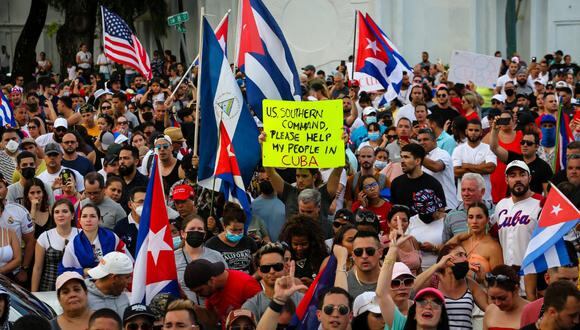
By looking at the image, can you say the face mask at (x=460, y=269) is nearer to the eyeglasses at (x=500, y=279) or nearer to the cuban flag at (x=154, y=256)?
the eyeglasses at (x=500, y=279)

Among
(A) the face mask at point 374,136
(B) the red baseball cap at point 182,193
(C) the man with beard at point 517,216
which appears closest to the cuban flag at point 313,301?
(C) the man with beard at point 517,216

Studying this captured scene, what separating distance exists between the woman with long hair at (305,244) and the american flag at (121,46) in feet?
41.5

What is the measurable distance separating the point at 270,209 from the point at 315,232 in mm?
2102

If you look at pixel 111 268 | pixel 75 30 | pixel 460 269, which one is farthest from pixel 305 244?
pixel 75 30

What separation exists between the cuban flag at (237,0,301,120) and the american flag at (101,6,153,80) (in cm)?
855

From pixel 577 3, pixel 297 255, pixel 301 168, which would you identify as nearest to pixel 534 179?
pixel 301 168

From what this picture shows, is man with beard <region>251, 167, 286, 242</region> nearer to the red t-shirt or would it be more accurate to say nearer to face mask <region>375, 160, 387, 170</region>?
face mask <region>375, 160, 387, 170</region>

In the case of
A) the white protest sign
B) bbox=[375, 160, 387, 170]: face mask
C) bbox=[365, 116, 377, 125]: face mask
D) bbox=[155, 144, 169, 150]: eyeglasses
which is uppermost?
the white protest sign

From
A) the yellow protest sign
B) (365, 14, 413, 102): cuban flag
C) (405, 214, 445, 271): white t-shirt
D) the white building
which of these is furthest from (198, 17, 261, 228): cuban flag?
the white building

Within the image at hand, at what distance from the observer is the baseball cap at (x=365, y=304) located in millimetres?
9055

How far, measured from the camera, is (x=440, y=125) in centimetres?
1658

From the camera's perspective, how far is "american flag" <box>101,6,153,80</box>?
23.0 m

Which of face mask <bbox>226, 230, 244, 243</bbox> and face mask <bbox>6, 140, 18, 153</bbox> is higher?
face mask <bbox>6, 140, 18, 153</bbox>

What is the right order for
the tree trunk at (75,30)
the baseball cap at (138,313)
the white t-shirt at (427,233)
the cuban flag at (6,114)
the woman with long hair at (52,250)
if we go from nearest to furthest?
the baseball cap at (138,313) < the white t-shirt at (427,233) < the woman with long hair at (52,250) < the cuban flag at (6,114) < the tree trunk at (75,30)
